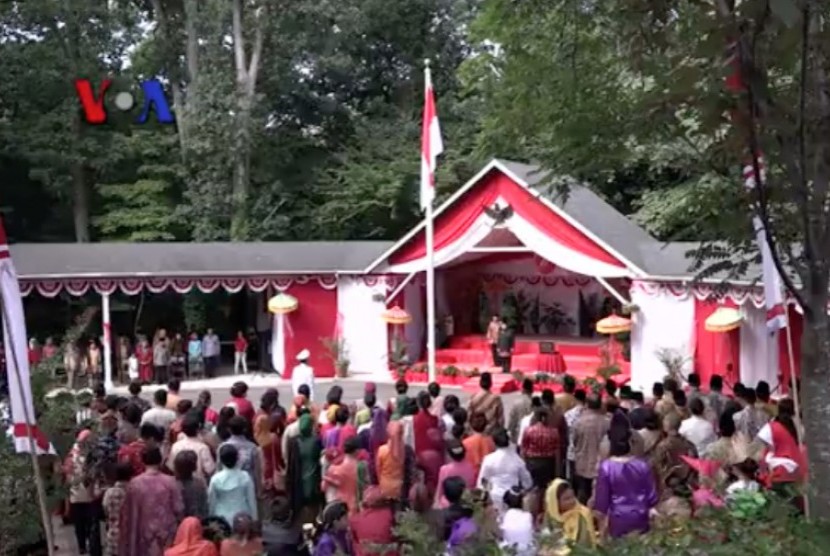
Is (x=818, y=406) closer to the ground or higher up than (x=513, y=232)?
closer to the ground

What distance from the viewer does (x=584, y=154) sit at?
6.56 metres

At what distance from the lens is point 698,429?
9234mm

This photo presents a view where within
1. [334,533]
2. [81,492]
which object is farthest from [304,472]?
[334,533]

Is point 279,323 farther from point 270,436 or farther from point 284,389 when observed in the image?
point 270,436

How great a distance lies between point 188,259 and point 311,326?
120 inches

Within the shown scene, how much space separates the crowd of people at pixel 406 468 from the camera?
664 centimetres

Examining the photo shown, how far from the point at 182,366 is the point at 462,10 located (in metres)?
17.7

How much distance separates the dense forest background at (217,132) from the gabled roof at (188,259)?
278 inches

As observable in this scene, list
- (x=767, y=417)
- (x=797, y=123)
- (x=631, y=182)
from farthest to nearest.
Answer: (x=631, y=182) < (x=767, y=417) < (x=797, y=123)

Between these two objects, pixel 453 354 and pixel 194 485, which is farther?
pixel 453 354

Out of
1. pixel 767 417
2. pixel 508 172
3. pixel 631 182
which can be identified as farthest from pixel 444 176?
pixel 767 417

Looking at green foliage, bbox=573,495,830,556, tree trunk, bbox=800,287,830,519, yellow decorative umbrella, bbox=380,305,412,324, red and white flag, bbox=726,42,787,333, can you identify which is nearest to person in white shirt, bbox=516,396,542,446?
red and white flag, bbox=726,42,787,333

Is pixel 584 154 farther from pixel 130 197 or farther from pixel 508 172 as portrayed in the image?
pixel 130 197

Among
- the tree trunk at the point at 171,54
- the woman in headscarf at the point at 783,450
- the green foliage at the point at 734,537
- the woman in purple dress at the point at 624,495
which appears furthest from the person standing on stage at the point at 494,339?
the green foliage at the point at 734,537
